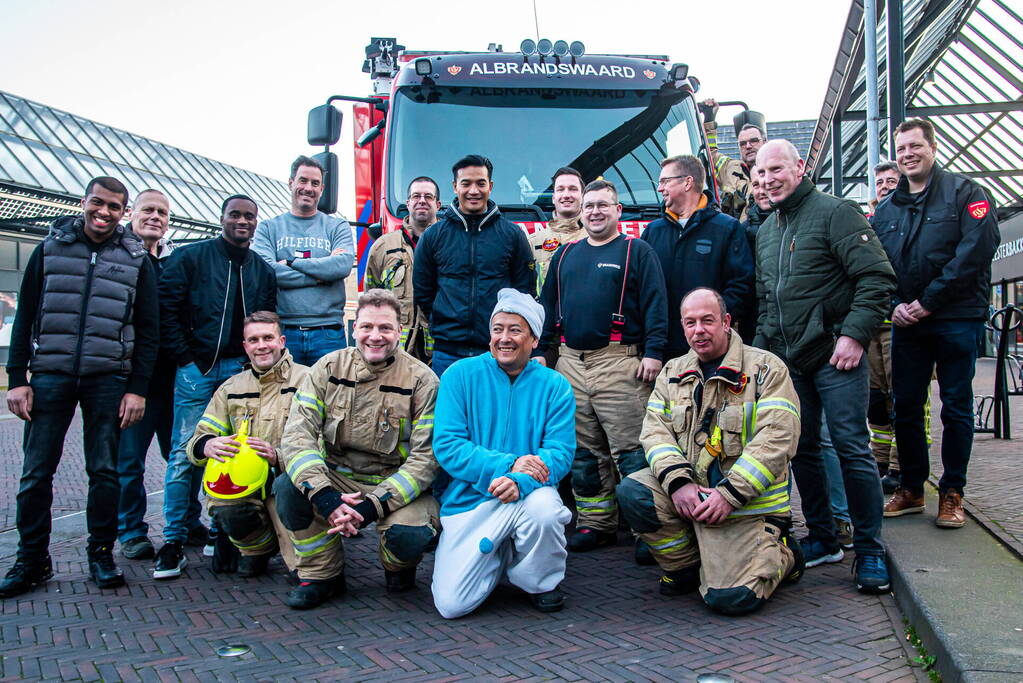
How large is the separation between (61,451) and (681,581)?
3.15 meters

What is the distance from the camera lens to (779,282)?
427 cm

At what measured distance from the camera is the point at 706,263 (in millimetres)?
4891

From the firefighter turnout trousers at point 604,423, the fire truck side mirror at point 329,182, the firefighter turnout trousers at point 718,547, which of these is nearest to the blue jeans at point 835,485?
Result: the firefighter turnout trousers at point 718,547

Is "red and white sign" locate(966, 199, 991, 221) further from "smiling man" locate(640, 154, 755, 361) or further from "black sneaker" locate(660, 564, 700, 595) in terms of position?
"black sneaker" locate(660, 564, 700, 595)

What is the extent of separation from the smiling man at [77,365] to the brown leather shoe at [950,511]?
4323 millimetres

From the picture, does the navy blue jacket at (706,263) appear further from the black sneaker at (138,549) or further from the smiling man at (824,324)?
the black sneaker at (138,549)

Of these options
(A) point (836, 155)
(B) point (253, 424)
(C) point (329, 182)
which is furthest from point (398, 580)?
(A) point (836, 155)

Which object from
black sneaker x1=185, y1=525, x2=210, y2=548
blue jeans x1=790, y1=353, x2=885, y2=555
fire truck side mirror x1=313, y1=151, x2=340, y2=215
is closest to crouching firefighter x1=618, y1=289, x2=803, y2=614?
blue jeans x1=790, y1=353, x2=885, y2=555

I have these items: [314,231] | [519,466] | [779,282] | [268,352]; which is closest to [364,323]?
[268,352]

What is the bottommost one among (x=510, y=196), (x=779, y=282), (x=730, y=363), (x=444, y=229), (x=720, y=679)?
(x=720, y=679)

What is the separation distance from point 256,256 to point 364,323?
4.03 feet

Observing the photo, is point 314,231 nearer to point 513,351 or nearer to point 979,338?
point 513,351

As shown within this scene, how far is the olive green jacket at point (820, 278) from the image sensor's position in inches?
157

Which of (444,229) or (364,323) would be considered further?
(444,229)
